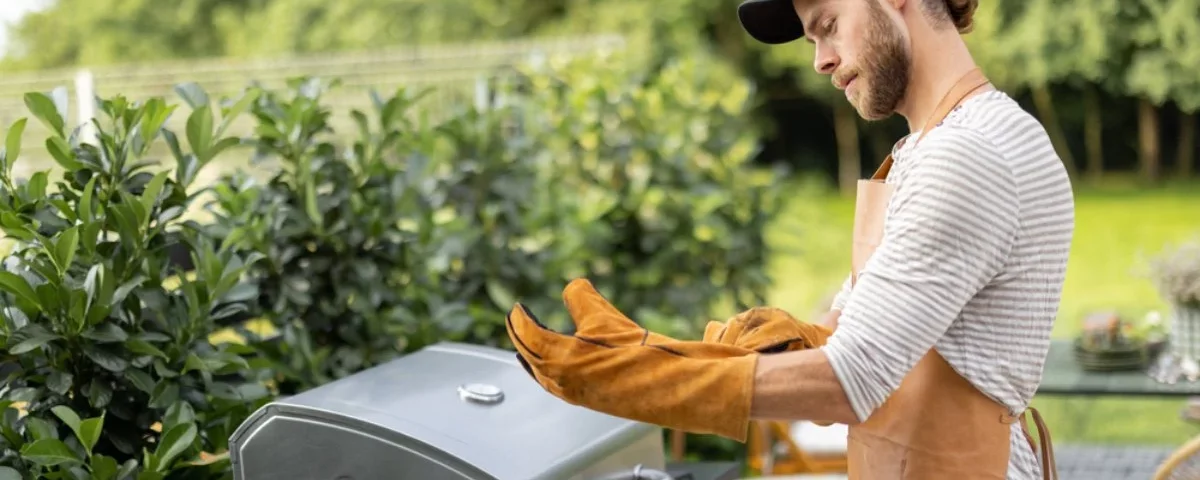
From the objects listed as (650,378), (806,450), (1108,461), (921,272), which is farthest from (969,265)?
(1108,461)

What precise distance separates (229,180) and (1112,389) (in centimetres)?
242

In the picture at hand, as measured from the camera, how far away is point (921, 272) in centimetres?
112

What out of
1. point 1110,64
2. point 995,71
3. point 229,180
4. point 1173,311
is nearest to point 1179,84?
point 1110,64

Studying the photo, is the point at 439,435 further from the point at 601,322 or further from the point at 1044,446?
the point at 1044,446

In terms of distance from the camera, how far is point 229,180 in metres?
2.32

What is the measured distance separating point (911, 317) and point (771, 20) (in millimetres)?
481

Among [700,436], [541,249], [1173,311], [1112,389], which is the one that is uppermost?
[541,249]

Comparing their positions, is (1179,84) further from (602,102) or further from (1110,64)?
(602,102)

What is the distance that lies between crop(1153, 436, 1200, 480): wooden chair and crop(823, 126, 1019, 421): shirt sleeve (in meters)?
1.41

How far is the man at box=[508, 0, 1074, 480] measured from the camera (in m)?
1.11

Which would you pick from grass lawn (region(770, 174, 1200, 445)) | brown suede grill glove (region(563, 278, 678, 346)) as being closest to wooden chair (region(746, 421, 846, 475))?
brown suede grill glove (region(563, 278, 678, 346))

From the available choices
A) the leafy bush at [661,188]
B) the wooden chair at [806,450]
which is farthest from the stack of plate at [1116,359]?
the leafy bush at [661,188]

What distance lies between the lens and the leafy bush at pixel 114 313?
5.40 feet

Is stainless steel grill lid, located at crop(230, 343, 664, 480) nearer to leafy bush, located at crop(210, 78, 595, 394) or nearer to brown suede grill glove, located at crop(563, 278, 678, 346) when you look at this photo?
brown suede grill glove, located at crop(563, 278, 678, 346)
